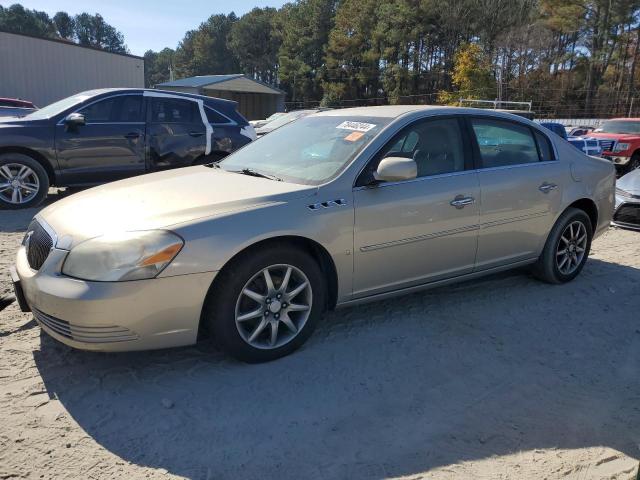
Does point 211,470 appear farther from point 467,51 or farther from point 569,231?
point 467,51

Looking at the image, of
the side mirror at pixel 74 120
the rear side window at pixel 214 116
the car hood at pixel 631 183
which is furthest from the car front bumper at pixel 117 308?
the car hood at pixel 631 183

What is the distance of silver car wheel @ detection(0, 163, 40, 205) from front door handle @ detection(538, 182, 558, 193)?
20.6 ft

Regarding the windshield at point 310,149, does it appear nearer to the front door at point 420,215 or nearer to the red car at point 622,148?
the front door at point 420,215

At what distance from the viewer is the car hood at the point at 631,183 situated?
740 centimetres

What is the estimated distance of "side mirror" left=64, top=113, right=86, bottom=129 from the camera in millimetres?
7203

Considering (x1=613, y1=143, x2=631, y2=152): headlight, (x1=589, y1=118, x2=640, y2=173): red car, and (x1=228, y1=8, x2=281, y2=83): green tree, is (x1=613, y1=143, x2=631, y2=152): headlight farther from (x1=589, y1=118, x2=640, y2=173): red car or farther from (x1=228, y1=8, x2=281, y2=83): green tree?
(x1=228, y1=8, x2=281, y2=83): green tree

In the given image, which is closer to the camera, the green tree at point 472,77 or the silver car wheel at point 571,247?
the silver car wheel at point 571,247

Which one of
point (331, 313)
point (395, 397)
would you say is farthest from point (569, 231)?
point (395, 397)

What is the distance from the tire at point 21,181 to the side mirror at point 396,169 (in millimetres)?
5605

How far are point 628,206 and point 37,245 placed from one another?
7144 mm

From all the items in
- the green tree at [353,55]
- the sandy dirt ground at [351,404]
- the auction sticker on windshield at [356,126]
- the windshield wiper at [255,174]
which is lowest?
the sandy dirt ground at [351,404]

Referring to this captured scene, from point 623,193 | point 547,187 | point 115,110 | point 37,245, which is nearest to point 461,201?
point 547,187

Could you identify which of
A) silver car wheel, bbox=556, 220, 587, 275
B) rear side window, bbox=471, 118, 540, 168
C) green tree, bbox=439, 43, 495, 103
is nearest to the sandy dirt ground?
silver car wheel, bbox=556, 220, 587, 275

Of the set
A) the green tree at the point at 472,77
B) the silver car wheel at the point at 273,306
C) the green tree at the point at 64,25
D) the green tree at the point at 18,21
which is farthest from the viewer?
the green tree at the point at 64,25
